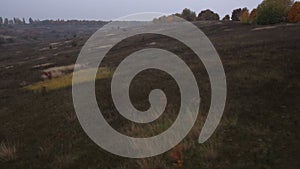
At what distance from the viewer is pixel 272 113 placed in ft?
31.5

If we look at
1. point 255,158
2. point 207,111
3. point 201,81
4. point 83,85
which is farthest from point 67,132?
point 83,85

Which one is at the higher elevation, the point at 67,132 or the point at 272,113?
the point at 272,113

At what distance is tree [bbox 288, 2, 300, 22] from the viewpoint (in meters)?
66.0

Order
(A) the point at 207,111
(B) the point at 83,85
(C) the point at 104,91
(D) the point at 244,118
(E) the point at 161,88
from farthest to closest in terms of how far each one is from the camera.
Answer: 1. (B) the point at 83,85
2. (C) the point at 104,91
3. (E) the point at 161,88
4. (A) the point at 207,111
5. (D) the point at 244,118

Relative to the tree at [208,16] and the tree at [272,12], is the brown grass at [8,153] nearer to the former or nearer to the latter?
the tree at [272,12]

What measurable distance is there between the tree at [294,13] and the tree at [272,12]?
1.80 meters

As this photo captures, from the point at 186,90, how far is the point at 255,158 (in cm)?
742

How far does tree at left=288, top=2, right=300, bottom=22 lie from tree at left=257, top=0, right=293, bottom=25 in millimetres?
1797

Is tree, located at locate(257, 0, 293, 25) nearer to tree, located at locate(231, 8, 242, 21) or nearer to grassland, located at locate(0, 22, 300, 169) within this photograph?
tree, located at locate(231, 8, 242, 21)

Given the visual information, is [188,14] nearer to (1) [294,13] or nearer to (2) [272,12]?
(2) [272,12]

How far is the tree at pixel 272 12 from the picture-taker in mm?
66688

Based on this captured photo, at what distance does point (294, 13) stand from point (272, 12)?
16.3 ft

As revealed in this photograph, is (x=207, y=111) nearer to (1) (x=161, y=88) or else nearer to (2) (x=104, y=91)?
(1) (x=161, y=88)

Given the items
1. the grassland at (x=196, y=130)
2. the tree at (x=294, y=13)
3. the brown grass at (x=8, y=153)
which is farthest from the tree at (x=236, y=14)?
the brown grass at (x=8, y=153)
